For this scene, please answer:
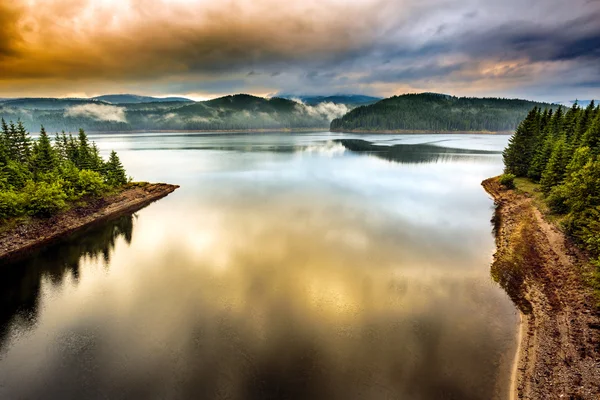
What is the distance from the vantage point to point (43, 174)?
45.2 metres

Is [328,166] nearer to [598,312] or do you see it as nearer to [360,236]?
[360,236]

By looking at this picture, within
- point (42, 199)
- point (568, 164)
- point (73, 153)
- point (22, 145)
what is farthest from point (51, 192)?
point (568, 164)

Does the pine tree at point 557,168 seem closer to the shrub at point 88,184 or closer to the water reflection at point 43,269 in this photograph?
the water reflection at point 43,269

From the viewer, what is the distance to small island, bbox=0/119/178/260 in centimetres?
3547

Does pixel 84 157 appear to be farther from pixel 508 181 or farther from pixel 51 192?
pixel 508 181

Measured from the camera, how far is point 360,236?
35.0 m

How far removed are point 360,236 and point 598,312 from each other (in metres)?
20.3

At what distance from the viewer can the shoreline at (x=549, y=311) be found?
49.0 ft

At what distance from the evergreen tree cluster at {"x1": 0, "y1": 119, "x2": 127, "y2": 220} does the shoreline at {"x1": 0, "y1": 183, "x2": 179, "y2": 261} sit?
5.83 ft

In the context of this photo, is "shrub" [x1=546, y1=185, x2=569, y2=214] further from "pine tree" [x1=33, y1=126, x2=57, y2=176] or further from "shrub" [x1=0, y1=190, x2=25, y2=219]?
"pine tree" [x1=33, y1=126, x2=57, y2=176]

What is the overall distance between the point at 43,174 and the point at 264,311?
45779mm

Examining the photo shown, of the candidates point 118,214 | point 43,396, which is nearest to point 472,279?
point 43,396

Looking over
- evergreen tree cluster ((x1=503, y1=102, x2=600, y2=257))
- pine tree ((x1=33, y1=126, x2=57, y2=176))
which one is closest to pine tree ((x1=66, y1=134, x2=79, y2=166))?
pine tree ((x1=33, y1=126, x2=57, y2=176))

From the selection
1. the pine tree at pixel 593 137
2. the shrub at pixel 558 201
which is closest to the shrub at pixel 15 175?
the shrub at pixel 558 201
